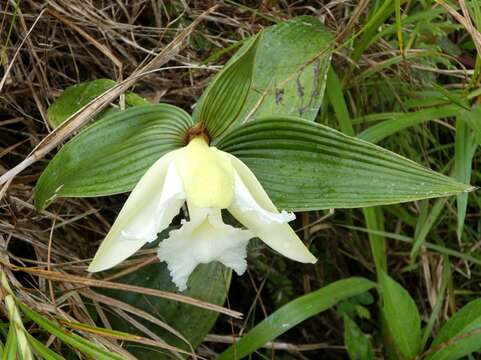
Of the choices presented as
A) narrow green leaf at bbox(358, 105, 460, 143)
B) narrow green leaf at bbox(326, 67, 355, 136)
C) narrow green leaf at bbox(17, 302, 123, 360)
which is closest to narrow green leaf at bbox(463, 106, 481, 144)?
narrow green leaf at bbox(358, 105, 460, 143)

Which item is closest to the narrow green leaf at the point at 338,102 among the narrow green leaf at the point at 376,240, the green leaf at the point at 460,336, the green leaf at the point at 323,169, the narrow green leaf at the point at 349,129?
the narrow green leaf at the point at 349,129

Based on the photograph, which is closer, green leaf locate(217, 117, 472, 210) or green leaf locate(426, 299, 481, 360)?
green leaf locate(217, 117, 472, 210)

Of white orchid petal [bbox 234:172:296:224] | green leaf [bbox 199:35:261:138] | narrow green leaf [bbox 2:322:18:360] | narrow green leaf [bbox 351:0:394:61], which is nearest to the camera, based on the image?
narrow green leaf [bbox 2:322:18:360]

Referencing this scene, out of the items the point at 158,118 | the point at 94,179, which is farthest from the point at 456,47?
the point at 94,179

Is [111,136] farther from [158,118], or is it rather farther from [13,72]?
[13,72]

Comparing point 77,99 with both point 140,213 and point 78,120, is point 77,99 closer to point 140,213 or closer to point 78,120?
point 78,120

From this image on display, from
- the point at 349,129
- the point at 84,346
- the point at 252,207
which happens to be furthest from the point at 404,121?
the point at 84,346

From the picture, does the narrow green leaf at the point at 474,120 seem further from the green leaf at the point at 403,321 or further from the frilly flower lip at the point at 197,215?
the frilly flower lip at the point at 197,215

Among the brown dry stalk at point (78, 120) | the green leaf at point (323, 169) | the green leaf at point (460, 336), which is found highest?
the brown dry stalk at point (78, 120)

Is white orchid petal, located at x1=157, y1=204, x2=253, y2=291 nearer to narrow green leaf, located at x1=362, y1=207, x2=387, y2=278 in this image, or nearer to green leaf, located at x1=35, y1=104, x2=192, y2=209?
green leaf, located at x1=35, y1=104, x2=192, y2=209
